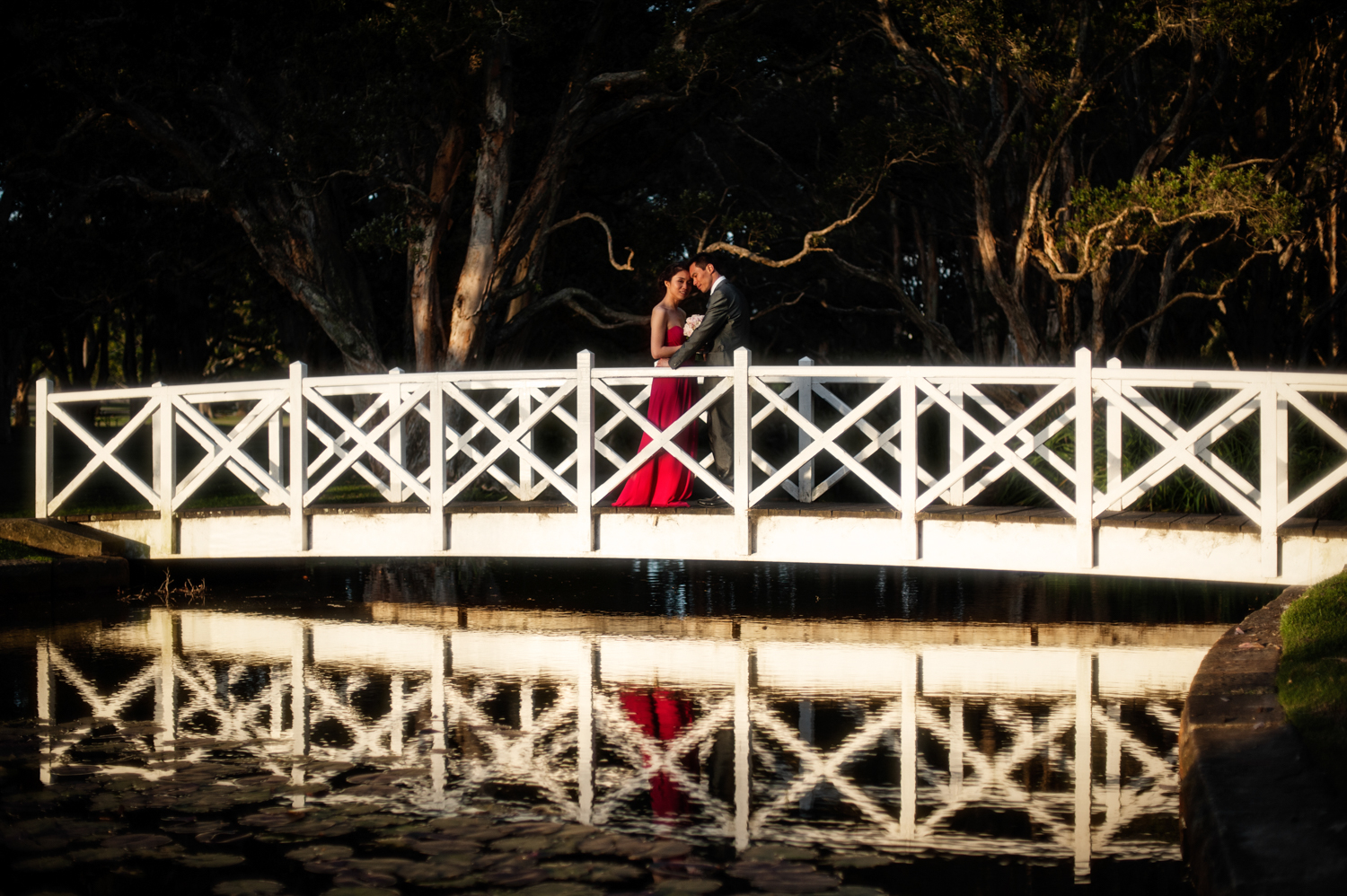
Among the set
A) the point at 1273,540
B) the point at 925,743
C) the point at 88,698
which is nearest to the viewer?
the point at 925,743

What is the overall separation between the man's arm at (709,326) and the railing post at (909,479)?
167 centimetres

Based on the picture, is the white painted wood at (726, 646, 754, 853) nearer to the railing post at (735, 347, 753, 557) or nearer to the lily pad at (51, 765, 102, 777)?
the railing post at (735, 347, 753, 557)

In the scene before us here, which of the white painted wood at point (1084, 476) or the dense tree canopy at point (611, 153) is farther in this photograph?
the dense tree canopy at point (611, 153)

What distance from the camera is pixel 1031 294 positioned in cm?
2586

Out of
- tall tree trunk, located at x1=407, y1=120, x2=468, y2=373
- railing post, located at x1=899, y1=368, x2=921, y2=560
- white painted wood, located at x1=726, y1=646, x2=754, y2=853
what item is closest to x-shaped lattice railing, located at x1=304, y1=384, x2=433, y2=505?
railing post, located at x1=899, y1=368, x2=921, y2=560

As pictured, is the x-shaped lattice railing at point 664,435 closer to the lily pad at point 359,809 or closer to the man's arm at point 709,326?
the man's arm at point 709,326

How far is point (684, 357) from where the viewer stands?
11516 millimetres

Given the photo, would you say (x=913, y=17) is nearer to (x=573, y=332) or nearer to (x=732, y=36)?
(x=732, y=36)

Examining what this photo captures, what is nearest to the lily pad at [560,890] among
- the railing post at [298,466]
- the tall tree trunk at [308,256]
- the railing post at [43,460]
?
the railing post at [298,466]

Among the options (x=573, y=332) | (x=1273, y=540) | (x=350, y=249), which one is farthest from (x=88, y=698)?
(x=573, y=332)

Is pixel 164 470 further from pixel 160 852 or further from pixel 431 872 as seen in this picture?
pixel 431 872

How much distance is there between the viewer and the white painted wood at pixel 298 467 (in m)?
12.1

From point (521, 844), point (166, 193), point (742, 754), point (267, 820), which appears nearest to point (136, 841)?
point (267, 820)

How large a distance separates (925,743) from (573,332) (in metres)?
24.9
